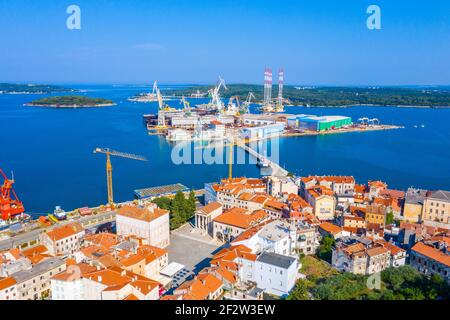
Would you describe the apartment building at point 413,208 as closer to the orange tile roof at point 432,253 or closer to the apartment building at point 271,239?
the orange tile roof at point 432,253

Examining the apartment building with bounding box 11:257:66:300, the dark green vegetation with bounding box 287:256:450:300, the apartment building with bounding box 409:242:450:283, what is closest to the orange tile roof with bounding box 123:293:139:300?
the apartment building with bounding box 11:257:66:300

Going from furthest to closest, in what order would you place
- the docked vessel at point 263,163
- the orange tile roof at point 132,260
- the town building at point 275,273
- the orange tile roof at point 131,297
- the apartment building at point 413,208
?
the docked vessel at point 263,163 → the apartment building at point 413,208 → the orange tile roof at point 132,260 → the town building at point 275,273 → the orange tile roof at point 131,297

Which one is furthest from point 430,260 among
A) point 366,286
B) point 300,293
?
point 300,293

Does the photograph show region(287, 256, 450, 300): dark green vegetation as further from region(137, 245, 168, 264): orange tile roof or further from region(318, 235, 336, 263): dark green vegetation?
region(137, 245, 168, 264): orange tile roof

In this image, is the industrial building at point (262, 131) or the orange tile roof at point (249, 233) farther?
the industrial building at point (262, 131)

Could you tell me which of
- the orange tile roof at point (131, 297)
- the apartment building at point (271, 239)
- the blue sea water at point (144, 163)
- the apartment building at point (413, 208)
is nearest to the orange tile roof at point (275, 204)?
the apartment building at point (271, 239)

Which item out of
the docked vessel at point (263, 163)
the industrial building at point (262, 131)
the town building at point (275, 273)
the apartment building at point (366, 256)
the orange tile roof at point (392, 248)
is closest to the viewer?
the town building at point (275, 273)
